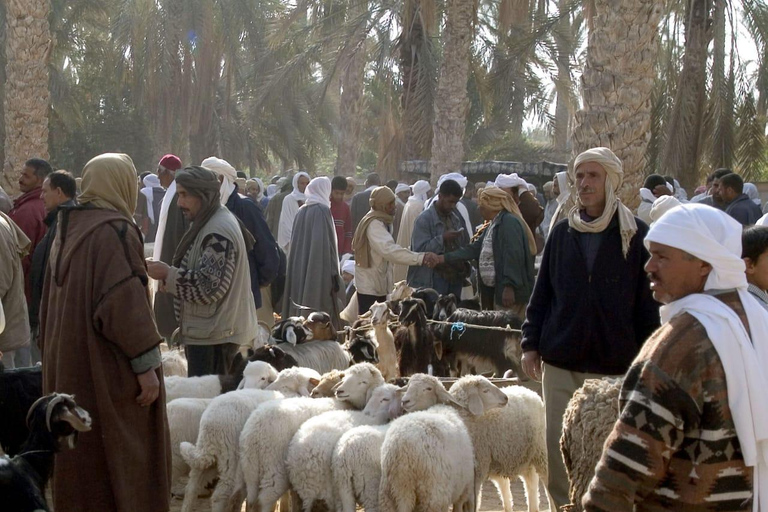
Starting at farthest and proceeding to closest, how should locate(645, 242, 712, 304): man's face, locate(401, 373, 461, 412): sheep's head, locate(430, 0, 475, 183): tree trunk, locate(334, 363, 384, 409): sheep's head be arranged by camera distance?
locate(430, 0, 475, 183): tree trunk → locate(334, 363, 384, 409): sheep's head → locate(401, 373, 461, 412): sheep's head → locate(645, 242, 712, 304): man's face

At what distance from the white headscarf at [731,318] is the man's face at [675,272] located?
0.03 m

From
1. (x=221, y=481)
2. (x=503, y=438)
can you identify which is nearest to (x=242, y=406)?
(x=221, y=481)

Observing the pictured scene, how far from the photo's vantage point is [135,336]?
15.1 ft

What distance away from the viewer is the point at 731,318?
290cm

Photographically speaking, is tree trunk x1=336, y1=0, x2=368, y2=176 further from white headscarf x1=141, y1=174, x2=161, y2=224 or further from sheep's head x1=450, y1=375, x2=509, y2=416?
sheep's head x1=450, y1=375, x2=509, y2=416

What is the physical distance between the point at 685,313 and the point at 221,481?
3970 millimetres

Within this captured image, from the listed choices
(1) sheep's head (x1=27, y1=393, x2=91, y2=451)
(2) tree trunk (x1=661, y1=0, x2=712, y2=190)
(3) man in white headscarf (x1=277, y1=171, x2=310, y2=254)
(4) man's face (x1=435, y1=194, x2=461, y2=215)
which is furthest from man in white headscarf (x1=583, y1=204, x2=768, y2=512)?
(2) tree trunk (x1=661, y1=0, x2=712, y2=190)

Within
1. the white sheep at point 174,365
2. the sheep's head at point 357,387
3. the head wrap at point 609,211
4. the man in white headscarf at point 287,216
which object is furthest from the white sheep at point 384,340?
the man in white headscarf at point 287,216

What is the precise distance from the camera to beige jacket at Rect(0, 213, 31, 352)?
719 centimetres

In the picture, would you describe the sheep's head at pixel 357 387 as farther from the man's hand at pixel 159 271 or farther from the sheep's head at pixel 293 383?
the man's hand at pixel 159 271

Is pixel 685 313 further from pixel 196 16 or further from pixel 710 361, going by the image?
pixel 196 16

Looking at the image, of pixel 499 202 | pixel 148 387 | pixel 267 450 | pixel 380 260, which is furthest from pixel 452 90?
pixel 148 387

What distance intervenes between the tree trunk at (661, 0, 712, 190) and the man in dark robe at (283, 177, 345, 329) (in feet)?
27.5

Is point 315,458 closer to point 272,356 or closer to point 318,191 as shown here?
point 272,356
